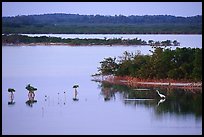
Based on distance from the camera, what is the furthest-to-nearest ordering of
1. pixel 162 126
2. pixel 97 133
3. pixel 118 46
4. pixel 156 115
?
pixel 118 46 → pixel 156 115 → pixel 162 126 → pixel 97 133

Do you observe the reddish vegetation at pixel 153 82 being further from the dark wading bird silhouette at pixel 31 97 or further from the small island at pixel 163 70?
the dark wading bird silhouette at pixel 31 97

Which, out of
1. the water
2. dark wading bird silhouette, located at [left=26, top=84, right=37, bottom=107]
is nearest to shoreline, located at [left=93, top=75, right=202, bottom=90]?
the water

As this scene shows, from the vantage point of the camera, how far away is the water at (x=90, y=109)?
8969mm

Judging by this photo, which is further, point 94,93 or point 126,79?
point 126,79

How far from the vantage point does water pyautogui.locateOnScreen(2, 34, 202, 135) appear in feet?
29.4

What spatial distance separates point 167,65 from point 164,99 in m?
1.83

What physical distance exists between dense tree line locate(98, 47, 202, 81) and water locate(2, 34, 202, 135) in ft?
2.10

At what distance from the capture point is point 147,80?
13.8m

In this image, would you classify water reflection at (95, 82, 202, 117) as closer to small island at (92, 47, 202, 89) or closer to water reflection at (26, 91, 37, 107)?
small island at (92, 47, 202, 89)

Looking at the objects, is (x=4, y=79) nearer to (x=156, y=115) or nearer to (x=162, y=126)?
(x=156, y=115)

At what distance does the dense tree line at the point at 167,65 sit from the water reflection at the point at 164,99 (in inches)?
20.0

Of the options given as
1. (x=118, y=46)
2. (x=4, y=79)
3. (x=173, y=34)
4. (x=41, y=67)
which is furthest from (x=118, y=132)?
(x=173, y=34)

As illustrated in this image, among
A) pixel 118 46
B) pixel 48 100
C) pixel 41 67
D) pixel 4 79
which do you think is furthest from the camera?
pixel 118 46

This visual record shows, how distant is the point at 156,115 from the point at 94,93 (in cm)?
276
